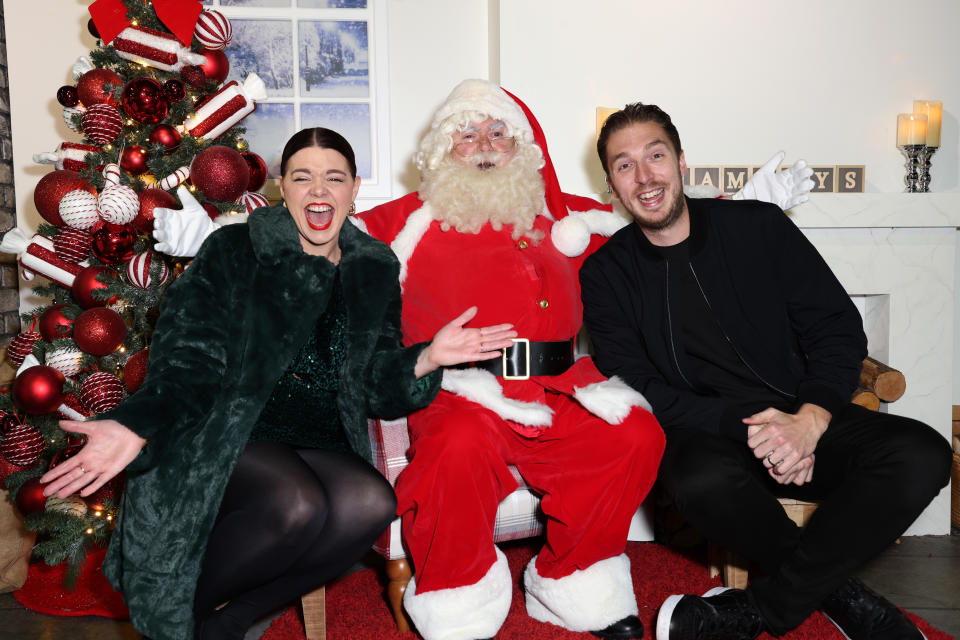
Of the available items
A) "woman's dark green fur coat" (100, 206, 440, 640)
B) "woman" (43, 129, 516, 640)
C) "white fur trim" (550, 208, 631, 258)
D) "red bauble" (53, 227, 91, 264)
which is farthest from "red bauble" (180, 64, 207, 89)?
"white fur trim" (550, 208, 631, 258)

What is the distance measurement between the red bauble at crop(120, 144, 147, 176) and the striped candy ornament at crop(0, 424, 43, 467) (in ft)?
3.17

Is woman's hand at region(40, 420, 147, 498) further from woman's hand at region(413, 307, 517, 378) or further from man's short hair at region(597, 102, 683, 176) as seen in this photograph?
man's short hair at region(597, 102, 683, 176)

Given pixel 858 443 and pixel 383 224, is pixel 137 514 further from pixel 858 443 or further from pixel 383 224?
pixel 858 443

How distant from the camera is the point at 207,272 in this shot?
1.89m

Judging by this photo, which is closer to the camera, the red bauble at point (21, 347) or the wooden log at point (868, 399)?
the red bauble at point (21, 347)

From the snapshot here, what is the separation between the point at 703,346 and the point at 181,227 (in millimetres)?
1714

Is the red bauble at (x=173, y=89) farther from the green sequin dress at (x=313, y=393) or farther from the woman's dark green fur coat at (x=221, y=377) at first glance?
the green sequin dress at (x=313, y=393)

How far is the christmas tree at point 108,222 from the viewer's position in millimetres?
2461

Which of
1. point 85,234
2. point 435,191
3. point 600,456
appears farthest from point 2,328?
point 600,456

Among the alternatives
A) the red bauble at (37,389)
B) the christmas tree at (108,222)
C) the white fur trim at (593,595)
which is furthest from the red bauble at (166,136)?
the white fur trim at (593,595)

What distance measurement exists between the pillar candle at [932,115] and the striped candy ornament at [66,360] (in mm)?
3576

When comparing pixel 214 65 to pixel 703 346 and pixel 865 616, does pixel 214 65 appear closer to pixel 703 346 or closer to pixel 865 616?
pixel 703 346

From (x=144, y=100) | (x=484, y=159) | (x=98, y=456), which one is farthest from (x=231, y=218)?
(x=98, y=456)

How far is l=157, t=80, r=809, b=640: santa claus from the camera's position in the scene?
1.94 meters
